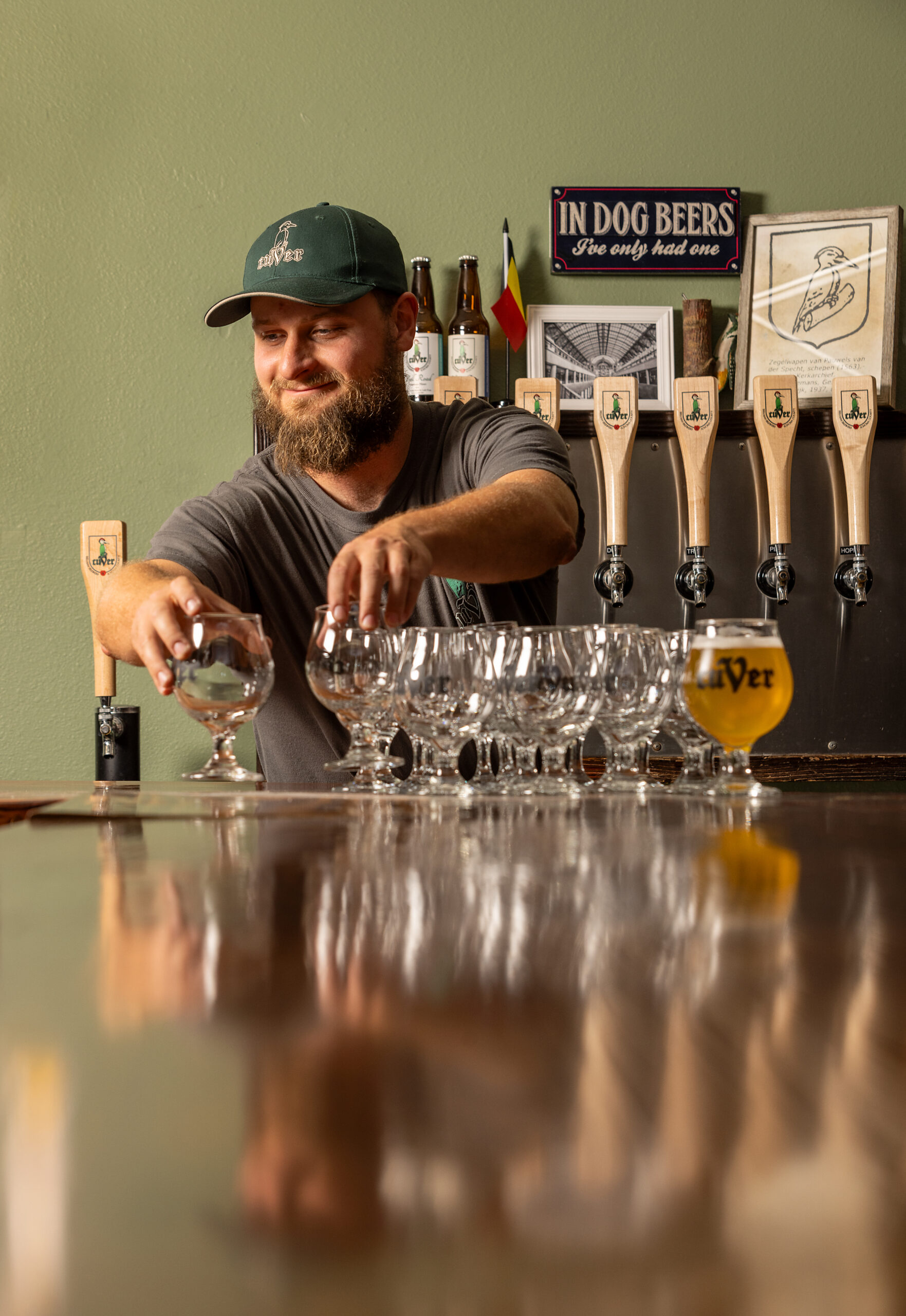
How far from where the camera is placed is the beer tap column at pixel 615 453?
6.56 ft

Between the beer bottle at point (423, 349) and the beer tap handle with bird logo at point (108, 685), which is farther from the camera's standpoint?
the beer bottle at point (423, 349)

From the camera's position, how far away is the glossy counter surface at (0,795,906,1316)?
145 mm

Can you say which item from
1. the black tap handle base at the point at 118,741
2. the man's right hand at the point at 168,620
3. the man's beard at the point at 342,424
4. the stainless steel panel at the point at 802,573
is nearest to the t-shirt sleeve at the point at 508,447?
the man's beard at the point at 342,424

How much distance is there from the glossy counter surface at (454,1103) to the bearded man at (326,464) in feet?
3.54

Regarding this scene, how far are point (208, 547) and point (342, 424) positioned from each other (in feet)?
0.93

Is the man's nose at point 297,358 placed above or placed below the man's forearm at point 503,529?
above

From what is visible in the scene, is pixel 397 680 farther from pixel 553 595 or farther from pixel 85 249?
pixel 85 249

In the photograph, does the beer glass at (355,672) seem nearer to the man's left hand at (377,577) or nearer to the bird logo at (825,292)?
the man's left hand at (377,577)

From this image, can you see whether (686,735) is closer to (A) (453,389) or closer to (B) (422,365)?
(A) (453,389)

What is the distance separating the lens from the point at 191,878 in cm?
50

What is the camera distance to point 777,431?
2.02 metres

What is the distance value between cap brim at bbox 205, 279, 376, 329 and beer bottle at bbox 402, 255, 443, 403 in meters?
0.56

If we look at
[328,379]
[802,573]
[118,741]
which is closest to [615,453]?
[802,573]

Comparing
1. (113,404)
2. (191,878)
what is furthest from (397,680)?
(113,404)
